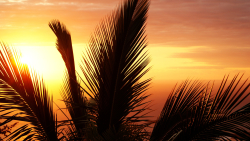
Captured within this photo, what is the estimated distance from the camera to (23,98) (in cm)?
268

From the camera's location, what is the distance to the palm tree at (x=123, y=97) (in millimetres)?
2145

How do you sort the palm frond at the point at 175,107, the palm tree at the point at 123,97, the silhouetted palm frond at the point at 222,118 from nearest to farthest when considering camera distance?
1. the silhouetted palm frond at the point at 222,118
2. the palm tree at the point at 123,97
3. the palm frond at the point at 175,107

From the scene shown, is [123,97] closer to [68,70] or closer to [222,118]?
[222,118]

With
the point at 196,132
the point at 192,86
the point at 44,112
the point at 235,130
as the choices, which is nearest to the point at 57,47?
the point at 44,112

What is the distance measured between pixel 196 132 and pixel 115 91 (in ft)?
2.73

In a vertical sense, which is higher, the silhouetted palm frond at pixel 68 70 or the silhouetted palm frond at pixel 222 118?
the silhouetted palm frond at pixel 68 70

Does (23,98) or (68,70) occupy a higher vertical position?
(68,70)

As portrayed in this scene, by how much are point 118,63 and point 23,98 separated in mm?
1153

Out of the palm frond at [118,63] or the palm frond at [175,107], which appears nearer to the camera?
the palm frond at [118,63]

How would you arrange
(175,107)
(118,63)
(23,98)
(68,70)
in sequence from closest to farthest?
(118,63)
(175,107)
(23,98)
(68,70)

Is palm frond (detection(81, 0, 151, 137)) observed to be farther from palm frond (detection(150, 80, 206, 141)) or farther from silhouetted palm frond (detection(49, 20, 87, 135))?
silhouetted palm frond (detection(49, 20, 87, 135))

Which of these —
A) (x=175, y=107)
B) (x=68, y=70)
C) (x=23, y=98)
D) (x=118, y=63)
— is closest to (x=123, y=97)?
(x=118, y=63)

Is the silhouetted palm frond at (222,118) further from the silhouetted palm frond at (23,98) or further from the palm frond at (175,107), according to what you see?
the silhouetted palm frond at (23,98)

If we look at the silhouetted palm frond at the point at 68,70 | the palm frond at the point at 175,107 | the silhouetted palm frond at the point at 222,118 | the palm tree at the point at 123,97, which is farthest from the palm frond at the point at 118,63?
the silhouetted palm frond at the point at 68,70
